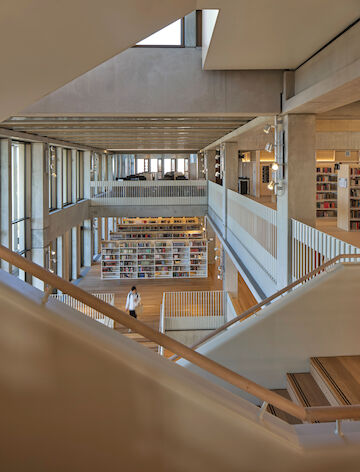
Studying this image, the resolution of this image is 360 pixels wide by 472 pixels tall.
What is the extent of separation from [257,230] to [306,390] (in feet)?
17.1

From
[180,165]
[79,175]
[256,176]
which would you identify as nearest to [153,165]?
[180,165]

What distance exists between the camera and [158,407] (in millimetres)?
2443

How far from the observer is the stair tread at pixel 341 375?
371 cm

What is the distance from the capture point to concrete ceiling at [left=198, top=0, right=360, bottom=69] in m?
4.52

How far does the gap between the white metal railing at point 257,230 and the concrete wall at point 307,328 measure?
3.32m

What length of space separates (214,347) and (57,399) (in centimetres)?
286

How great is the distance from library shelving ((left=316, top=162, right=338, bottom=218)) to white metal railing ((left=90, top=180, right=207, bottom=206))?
7185mm

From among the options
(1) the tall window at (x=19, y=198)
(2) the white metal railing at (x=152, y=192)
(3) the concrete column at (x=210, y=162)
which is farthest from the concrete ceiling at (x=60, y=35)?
(3) the concrete column at (x=210, y=162)

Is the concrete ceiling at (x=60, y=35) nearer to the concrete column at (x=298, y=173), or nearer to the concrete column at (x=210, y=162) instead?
the concrete column at (x=298, y=173)

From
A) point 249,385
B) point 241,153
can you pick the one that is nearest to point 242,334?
point 249,385

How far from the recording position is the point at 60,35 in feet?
10.5

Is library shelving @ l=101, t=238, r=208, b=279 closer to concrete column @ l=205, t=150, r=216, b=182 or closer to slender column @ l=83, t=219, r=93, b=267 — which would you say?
slender column @ l=83, t=219, r=93, b=267

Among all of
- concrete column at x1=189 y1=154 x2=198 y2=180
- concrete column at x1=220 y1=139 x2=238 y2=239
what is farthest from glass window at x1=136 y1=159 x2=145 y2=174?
concrete column at x1=220 y1=139 x2=238 y2=239

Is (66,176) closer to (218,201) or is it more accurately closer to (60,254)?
(60,254)
